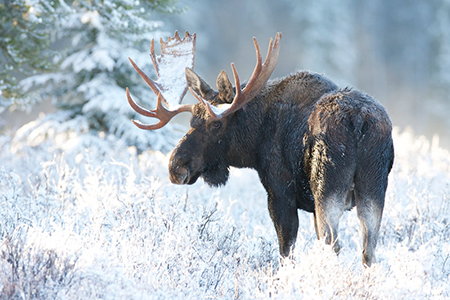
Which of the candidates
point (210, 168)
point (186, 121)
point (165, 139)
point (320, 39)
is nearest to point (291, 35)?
point (320, 39)

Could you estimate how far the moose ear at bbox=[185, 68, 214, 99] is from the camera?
5043 mm

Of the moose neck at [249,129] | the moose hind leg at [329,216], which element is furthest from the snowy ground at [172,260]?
the moose neck at [249,129]

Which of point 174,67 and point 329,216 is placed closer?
point 329,216

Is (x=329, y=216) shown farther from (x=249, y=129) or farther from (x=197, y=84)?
(x=197, y=84)

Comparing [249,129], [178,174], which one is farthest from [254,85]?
[178,174]

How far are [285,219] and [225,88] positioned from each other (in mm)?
1394

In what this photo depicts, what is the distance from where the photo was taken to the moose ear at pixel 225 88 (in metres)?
4.75

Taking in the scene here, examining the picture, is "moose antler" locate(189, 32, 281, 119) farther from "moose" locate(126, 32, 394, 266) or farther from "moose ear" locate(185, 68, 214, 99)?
"moose ear" locate(185, 68, 214, 99)

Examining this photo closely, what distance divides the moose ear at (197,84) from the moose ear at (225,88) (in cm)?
29

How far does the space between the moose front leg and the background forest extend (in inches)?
13.0

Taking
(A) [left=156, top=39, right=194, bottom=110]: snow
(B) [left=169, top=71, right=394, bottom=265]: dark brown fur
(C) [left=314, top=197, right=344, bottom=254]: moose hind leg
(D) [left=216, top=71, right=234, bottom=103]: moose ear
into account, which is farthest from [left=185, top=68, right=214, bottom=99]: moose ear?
(C) [left=314, top=197, right=344, bottom=254]: moose hind leg

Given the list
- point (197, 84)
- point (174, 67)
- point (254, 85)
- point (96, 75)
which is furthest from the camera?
point (96, 75)

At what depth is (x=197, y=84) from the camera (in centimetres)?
511

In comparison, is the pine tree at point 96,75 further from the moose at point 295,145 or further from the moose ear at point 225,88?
the moose ear at point 225,88
